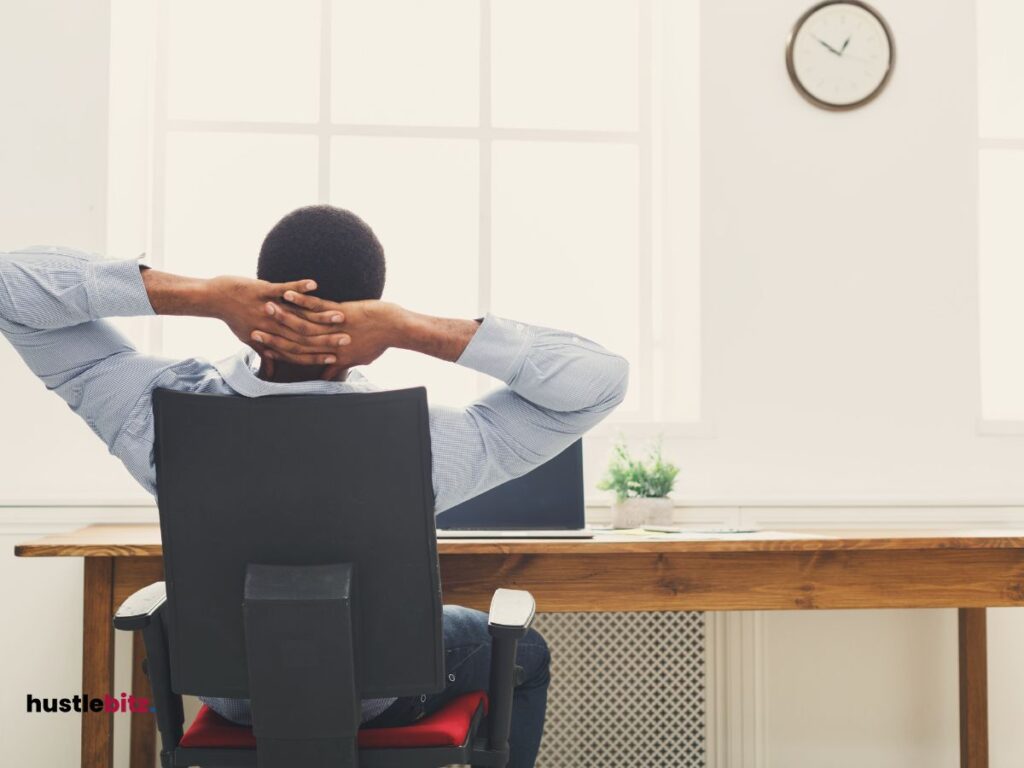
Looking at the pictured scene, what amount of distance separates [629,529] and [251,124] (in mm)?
1638

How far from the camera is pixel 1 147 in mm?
2453

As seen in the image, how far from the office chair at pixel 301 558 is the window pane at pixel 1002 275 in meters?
2.43

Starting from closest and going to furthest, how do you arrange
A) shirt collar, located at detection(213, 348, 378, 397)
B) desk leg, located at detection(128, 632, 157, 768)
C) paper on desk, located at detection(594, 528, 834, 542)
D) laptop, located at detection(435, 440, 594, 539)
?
shirt collar, located at detection(213, 348, 378, 397), paper on desk, located at detection(594, 528, 834, 542), laptop, located at detection(435, 440, 594, 539), desk leg, located at detection(128, 632, 157, 768)

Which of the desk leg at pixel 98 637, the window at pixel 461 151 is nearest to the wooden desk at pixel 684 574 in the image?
the desk leg at pixel 98 637

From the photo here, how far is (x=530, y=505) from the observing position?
2.06 metres

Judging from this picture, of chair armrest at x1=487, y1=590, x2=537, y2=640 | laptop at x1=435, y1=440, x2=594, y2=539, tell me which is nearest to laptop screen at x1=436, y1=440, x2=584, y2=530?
laptop at x1=435, y1=440, x2=594, y2=539

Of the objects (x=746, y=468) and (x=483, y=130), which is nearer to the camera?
(x=746, y=468)

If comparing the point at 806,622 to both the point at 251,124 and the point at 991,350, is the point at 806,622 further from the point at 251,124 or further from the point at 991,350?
the point at 251,124

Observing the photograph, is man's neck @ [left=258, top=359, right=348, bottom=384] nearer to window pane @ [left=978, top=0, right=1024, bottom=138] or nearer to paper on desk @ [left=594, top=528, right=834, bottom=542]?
paper on desk @ [left=594, top=528, right=834, bottom=542]

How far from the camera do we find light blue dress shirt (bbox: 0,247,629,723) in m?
1.09

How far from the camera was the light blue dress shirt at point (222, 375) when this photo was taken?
1088 millimetres

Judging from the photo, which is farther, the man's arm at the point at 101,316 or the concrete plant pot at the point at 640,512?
the concrete plant pot at the point at 640,512

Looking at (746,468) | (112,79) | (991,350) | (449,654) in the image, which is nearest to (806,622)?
(746,468)

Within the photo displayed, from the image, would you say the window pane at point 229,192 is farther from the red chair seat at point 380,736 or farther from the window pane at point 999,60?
the window pane at point 999,60
